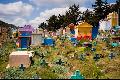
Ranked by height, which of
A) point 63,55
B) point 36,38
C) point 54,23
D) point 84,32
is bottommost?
point 63,55

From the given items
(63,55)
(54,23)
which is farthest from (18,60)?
(54,23)

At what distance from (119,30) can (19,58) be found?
16363 millimetres

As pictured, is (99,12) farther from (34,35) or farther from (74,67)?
(74,67)

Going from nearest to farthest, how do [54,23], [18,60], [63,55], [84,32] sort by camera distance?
1. [18,60]
2. [63,55]
3. [84,32]
4. [54,23]

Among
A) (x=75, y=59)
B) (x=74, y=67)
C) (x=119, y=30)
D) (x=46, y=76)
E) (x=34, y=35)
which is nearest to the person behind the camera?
(x=46, y=76)

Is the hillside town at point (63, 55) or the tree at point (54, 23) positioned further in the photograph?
the tree at point (54, 23)

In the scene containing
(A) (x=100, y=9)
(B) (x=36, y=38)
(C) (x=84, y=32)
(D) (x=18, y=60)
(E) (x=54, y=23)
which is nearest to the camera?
(D) (x=18, y=60)

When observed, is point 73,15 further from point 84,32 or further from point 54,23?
point 84,32

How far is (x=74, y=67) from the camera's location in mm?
13383

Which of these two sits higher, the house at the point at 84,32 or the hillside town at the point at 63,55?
the house at the point at 84,32

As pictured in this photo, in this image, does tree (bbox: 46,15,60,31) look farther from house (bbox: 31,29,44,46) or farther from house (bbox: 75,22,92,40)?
house (bbox: 31,29,44,46)

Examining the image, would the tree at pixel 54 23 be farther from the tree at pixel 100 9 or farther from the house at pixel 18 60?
the house at pixel 18 60

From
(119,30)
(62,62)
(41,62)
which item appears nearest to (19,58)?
(41,62)

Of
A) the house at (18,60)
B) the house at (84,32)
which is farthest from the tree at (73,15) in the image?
the house at (18,60)
